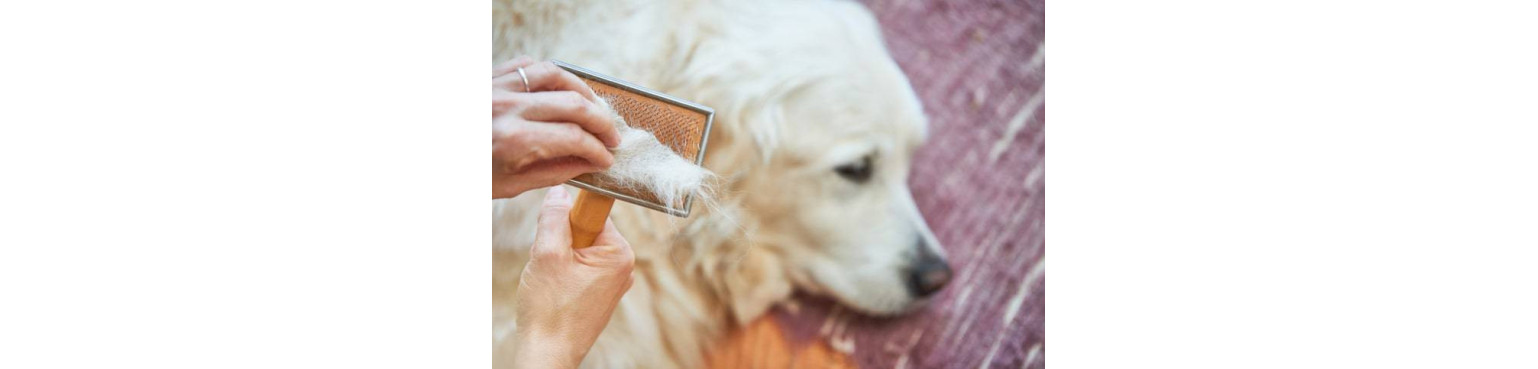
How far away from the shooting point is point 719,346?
1196mm

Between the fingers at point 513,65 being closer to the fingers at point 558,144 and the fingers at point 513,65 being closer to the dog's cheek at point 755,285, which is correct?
the fingers at point 558,144

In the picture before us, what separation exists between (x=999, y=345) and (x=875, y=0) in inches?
20.1

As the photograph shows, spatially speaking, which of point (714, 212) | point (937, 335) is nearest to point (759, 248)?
point (714, 212)

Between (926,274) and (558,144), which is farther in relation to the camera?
(926,274)

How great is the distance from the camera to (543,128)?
1.07 meters

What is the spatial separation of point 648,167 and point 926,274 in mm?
403

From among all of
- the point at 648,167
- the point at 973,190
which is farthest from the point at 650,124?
the point at 973,190

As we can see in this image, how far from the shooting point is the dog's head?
45.9 inches

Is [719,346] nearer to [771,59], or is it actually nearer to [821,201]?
[821,201]

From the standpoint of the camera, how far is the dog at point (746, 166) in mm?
1158

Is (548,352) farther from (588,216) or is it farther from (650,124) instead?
(650,124)

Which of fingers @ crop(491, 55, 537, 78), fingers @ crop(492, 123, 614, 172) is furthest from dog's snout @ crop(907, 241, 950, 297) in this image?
fingers @ crop(491, 55, 537, 78)

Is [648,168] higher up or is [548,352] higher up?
[648,168]

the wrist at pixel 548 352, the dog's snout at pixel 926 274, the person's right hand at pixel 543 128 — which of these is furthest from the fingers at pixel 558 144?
the dog's snout at pixel 926 274
